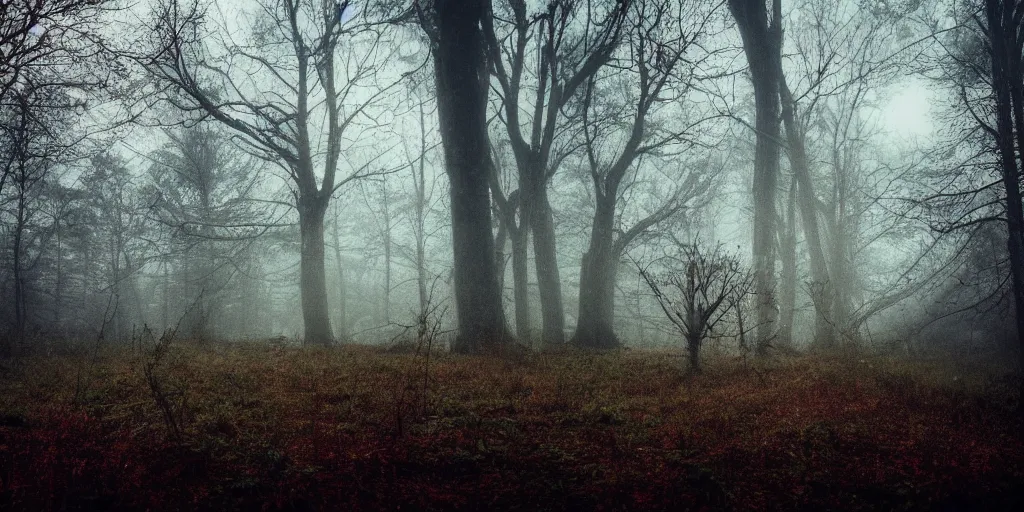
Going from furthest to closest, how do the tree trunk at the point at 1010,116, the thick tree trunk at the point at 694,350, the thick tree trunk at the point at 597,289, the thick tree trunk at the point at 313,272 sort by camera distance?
1. the thick tree trunk at the point at 313,272
2. the thick tree trunk at the point at 597,289
3. the tree trunk at the point at 1010,116
4. the thick tree trunk at the point at 694,350

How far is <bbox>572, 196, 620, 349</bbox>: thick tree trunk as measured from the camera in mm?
10844

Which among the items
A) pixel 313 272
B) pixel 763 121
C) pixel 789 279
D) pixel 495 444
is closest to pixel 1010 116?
pixel 763 121

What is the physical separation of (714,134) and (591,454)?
11839 millimetres

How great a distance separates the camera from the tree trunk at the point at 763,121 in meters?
10.9

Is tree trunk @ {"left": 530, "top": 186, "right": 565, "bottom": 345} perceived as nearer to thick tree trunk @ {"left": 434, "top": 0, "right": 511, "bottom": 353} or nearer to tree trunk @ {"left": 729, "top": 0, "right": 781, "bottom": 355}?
thick tree trunk @ {"left": 434, "top": 0, "right": 511, "bottom": 353}

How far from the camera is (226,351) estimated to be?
328 inches

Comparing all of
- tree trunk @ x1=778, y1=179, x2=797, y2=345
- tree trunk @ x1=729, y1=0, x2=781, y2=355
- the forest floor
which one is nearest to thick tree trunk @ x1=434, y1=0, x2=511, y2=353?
the forest floor

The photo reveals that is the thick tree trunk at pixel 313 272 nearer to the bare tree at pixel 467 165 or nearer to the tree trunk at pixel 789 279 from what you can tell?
the bare tree at pixel 467 165

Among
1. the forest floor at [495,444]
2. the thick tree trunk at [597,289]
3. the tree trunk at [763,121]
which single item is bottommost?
the forest floor at [495,444]

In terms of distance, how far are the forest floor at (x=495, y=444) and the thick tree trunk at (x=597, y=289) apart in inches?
195

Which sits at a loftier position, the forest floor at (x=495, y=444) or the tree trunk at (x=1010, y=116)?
the tree trunk at (x=1010, y=116)

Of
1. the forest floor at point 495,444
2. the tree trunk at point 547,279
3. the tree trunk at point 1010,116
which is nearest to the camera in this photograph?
the forest floor at point 495,444

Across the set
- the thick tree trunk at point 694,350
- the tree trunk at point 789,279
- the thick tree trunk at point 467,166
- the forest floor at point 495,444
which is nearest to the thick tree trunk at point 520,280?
the thick tree trunk at point 467,166

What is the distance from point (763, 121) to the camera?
11086 mm
